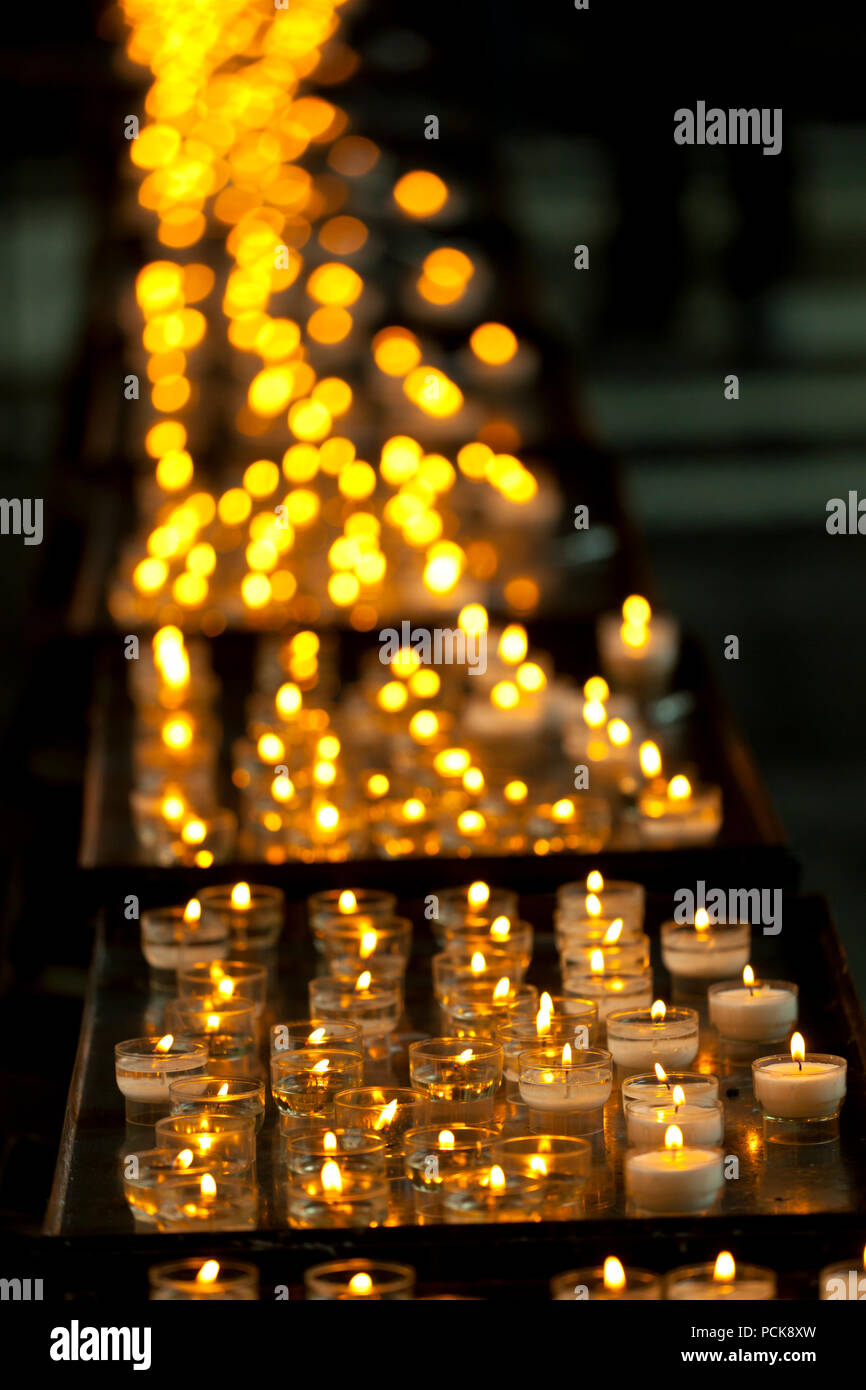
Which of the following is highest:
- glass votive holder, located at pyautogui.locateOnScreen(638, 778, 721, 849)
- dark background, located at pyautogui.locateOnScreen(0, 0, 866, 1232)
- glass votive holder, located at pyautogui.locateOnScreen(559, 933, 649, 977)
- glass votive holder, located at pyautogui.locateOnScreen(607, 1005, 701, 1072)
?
dark background, located at pyautogui.locateOnScreen(0, 0, 866, 1232)

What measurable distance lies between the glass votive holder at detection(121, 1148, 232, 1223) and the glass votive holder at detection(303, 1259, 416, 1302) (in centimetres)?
13

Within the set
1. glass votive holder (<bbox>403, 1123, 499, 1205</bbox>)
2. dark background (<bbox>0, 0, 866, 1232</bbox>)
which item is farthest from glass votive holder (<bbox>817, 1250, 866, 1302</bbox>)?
dark background (<bbox>0, 0, 866, 1232</bbox>)

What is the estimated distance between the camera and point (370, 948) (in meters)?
2.30

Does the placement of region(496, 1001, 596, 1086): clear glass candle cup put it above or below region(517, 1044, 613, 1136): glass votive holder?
above

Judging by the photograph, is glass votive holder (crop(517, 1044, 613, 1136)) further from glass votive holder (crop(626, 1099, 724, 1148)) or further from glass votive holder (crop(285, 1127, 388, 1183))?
glass votive holder (crop(285, 1127, 388, 1183))

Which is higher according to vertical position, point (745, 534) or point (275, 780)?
point (745, 534)

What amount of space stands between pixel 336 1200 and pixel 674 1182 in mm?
251

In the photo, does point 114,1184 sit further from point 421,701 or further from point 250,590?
point 250,590

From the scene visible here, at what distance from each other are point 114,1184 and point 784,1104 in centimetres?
55

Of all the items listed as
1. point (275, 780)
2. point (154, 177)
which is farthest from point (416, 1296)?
point (154, 177)

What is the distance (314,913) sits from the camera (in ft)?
7.99

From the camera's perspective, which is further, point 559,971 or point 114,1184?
point 559,971

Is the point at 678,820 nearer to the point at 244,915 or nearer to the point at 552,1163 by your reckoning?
the point at 244,915

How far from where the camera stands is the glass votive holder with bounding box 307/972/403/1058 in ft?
7.05
